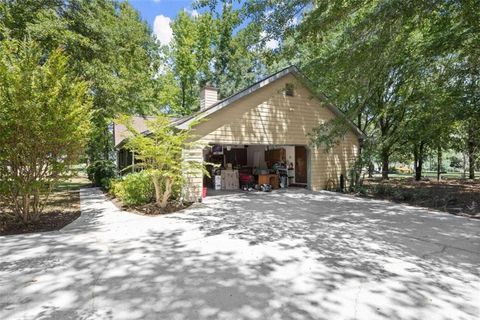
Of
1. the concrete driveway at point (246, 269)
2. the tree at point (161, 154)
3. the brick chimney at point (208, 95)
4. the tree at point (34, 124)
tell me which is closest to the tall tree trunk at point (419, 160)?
the concrete driveway at point (246, 269)

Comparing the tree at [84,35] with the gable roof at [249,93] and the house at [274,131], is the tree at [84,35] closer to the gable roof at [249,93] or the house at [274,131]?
the gable roof at [249,93]

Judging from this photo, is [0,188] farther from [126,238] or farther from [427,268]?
[427,268]

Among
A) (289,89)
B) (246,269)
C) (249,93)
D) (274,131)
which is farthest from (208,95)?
(246,269)

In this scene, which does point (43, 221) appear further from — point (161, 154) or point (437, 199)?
point (437, 199)

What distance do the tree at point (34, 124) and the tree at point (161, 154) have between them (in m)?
1.64

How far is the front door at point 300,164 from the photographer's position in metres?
14.7

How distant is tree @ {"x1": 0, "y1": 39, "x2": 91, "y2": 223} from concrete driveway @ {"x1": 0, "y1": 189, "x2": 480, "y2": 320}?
144cm

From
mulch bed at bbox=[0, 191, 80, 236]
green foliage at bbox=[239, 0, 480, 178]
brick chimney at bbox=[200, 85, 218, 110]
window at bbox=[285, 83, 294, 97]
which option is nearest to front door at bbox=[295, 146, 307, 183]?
green foliage at bbox=[239, 0, 480, 178]

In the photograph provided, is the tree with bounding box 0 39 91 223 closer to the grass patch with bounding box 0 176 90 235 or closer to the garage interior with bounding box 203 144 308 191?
the grass patch with bounding box 0 176 90 235

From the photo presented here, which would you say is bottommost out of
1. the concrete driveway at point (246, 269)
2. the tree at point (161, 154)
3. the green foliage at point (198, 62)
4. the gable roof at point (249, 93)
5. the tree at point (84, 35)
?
the concrete driveway at point (246, 269)

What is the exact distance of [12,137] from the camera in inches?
259

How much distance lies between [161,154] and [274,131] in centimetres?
564

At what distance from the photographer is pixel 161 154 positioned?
8.67 meters

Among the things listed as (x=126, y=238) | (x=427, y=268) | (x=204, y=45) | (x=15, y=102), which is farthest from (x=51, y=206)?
(x=204, y=45)
